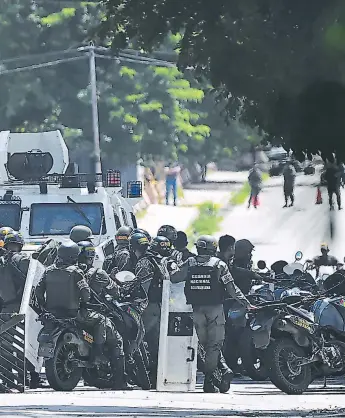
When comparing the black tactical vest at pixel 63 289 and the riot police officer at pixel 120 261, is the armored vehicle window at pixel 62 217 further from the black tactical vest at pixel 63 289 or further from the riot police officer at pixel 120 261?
the black tactical vest at pixel 63 289

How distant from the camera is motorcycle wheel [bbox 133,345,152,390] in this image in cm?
1353

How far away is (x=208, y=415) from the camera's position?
Result: 35.1ft

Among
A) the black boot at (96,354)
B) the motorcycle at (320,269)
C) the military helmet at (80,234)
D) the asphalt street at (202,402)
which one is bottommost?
the asphalt street at (202,402)

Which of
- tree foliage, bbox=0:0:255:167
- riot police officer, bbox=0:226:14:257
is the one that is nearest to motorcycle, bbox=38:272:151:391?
riot police officer, bbox=0:226:14:257

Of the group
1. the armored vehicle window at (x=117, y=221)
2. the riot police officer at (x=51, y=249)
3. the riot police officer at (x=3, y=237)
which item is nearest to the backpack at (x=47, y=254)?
the riot police officer at (x=51, y=249)

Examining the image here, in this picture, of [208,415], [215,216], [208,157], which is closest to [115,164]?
[215,216]

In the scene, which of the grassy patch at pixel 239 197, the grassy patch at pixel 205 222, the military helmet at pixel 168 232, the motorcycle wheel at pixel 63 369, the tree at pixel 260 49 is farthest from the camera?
the grassy patch at pixel 239 197

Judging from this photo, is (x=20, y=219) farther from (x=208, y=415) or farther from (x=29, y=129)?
(x=29, y=129)

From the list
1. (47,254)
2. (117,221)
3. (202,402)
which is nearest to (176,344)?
(202,402)

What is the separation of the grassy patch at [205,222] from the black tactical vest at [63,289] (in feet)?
66.5

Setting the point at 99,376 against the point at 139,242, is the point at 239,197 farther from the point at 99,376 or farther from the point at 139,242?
the point at 99,376

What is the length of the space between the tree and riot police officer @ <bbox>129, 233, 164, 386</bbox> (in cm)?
307

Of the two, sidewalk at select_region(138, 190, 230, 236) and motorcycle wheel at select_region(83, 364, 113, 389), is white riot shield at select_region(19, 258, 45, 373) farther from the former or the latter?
sidewalk at select_region(138, 190, 230, 236)

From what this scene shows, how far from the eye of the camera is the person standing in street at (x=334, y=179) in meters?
9.41
